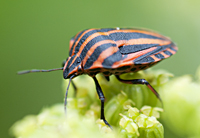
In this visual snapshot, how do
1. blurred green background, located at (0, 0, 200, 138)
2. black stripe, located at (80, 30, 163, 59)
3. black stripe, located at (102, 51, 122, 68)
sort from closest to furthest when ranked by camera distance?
black stripe, located at (102, 51, 122, 68) → black stripe, located at (80, 30, 163, 59) → blurred green background, located at (0, 0, 200, 138)

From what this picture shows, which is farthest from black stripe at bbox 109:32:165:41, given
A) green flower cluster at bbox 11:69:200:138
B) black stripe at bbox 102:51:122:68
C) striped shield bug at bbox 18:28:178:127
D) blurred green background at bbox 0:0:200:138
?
blurred green background at bbox 0:0:200:138

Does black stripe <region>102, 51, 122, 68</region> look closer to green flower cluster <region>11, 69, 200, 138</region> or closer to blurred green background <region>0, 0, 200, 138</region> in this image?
green flower cluster <region>11, 69, 200, 138</region>

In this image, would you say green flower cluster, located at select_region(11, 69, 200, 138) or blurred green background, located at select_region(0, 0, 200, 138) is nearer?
green flower cluster, located at select_region(11, 69, 200, 138)

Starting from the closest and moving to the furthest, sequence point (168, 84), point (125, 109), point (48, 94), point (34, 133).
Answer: point (34, 133), point (125, 109), point (168, 84), point (48, 94)

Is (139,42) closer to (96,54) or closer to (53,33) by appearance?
(96,54)

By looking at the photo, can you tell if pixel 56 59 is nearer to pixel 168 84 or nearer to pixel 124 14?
pixel 124 14

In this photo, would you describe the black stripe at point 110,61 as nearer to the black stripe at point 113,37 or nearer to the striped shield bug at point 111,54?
the striped shield bug at point 111,54

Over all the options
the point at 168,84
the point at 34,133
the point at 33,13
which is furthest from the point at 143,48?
the point at 33,13
